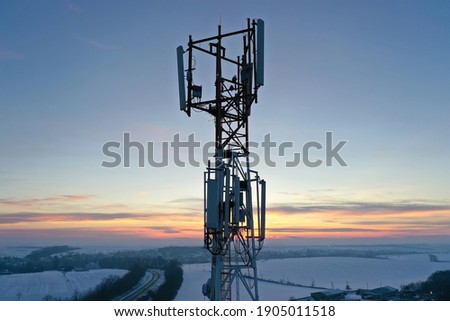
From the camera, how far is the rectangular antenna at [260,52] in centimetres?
1155

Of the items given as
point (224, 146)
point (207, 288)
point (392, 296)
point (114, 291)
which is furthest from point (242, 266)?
point (114, 291)

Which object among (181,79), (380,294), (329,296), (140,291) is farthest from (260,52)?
(140,291)

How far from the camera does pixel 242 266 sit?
11336 mm

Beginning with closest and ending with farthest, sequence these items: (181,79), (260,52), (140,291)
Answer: (260,52) → (181,79) → (140,291)

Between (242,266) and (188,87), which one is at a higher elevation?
(188,87)

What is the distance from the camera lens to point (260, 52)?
11.8 m

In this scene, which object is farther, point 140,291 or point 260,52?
point 140,291

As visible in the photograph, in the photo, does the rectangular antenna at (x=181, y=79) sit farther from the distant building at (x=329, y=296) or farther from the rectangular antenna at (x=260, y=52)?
the distant building at (x=329, y=296)

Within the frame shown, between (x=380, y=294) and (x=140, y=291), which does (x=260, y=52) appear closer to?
(x=380, y=294)

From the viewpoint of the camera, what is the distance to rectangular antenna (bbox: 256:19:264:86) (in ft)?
37.9

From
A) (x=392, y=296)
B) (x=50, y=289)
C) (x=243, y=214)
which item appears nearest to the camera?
(x=243, y=214)
